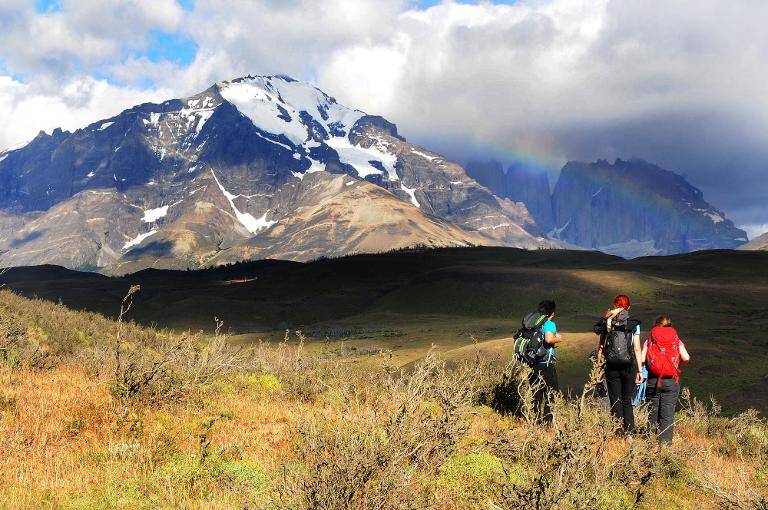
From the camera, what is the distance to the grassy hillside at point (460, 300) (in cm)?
3697

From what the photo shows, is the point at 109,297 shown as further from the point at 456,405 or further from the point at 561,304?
the point at 456,405

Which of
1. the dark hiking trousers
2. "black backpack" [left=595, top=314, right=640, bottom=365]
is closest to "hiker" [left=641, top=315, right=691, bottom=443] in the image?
the dark hiking trousers

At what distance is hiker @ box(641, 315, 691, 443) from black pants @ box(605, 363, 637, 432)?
46cm

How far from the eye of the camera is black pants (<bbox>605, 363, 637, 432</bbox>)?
9.51 metres

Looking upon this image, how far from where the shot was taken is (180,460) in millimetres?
5941

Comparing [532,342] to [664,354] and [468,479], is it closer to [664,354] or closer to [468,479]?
[664,354]

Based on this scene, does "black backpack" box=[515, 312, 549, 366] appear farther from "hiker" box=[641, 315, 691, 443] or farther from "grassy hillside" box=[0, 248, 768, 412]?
"grassy hillside" box=[0, 248, 768, 412]

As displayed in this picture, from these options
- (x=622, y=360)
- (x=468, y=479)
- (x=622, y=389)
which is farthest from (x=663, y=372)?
(x=468, y=479)

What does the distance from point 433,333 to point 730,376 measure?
119ft

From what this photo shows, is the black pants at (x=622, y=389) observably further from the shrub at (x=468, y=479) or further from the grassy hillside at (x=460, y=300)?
the grassy hillside at (x=460, y=300)

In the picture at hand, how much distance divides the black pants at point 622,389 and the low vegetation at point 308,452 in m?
0.57

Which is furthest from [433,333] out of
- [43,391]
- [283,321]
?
[43,391]

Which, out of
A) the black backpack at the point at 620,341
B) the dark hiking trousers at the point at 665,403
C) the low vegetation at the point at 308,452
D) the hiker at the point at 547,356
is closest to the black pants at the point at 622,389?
the black backpack at the point at 620,341

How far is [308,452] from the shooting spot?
4.95 meters
